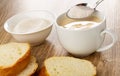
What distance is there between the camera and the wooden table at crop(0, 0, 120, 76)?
33.5 inches

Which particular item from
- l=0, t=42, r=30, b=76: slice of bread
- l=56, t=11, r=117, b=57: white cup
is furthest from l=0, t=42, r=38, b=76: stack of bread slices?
l=56, t=11, r=117, b=57: white cup

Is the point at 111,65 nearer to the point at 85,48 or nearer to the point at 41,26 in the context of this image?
the point at 85,48

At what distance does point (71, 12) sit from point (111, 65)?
20cm

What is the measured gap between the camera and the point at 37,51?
96 cm

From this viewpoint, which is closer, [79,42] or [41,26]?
[79,42]

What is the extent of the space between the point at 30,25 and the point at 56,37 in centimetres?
11

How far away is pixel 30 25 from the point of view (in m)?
0.97

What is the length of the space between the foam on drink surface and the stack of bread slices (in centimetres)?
6

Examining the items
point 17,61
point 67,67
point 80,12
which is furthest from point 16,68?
point 80,12

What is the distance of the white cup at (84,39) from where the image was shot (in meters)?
0.83

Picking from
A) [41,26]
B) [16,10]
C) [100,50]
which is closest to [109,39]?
[100,50]

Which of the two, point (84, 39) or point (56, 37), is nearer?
point (84, 39)

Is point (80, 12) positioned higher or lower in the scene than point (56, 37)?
higher

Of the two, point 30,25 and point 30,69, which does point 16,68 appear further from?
point 30,25
